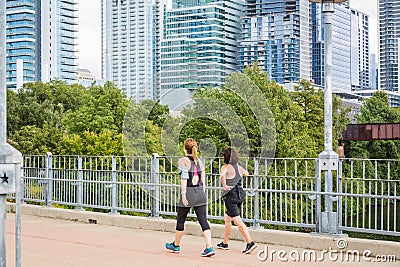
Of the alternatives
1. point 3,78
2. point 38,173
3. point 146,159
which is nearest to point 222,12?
point 38,173

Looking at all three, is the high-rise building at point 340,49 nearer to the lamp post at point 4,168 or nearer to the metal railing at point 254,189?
the metal railing at point 254,189

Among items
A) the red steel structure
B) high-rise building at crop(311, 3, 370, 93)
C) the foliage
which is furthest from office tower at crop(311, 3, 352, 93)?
the red steel structure

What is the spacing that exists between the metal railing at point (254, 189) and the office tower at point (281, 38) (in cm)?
11613

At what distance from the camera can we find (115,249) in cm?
1079

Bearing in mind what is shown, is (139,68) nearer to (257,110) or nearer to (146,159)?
(257,110)

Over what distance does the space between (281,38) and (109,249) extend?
144 m

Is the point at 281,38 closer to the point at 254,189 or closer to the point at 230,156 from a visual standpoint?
the point at 254,189

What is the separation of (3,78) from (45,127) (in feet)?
192

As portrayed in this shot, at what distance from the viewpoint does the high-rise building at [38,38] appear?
15375 cm

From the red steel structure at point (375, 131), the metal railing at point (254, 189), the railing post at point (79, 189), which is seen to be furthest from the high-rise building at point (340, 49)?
the railing post at point (79, 189)

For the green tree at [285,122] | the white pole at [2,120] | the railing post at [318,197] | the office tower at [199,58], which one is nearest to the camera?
the white pole at [2,120]

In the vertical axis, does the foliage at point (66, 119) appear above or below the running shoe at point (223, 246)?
above

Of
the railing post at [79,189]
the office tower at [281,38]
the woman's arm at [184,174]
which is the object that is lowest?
the railing post at [79,189]

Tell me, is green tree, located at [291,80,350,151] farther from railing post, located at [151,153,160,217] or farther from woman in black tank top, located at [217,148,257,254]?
woman in black tank top, located at [217,148,257,254]
